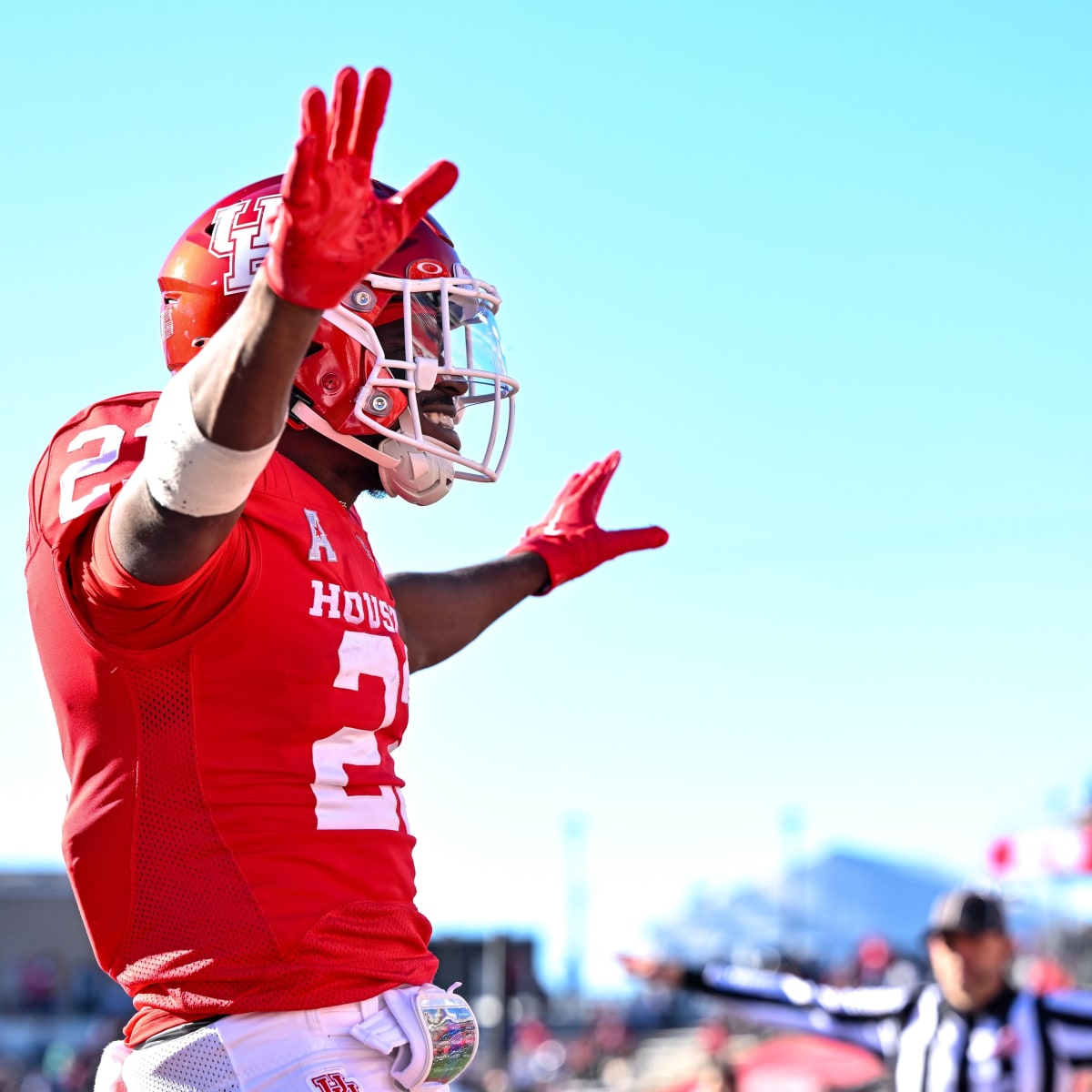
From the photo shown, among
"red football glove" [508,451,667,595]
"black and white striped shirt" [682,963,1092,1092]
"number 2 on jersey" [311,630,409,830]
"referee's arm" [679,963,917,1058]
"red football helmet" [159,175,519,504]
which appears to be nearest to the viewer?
"number 2 on jersey" [311,630,409,830]

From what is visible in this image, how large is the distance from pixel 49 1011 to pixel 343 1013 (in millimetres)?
22872

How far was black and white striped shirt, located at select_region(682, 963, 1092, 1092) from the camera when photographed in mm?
4891

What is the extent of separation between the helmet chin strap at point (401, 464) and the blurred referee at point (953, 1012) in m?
2.66

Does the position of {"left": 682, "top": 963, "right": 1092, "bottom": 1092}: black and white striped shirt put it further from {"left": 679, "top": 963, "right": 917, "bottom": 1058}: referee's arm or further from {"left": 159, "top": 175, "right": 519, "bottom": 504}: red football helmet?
{"left": 159, "top": 175, "right": 519, "bottom": 504}: red football helmet

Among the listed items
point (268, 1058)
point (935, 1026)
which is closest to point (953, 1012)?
point (935, 1026)

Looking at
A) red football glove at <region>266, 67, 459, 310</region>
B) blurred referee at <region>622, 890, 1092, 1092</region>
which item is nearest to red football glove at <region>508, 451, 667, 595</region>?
red football glove at <region>266, 67, 459, 310</region>

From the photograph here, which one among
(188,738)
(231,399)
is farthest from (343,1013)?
(231,399)

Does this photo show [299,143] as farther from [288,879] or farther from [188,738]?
[288,879]

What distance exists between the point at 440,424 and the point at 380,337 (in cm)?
19

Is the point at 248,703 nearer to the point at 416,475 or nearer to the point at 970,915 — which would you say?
the point at 416,475

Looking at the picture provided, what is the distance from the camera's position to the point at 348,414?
2.79 m

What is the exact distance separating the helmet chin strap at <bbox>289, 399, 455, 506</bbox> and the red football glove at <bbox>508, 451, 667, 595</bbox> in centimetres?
79

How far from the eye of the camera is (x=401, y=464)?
2848 millimetres

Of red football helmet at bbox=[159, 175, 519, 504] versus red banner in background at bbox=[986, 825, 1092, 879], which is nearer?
red football helmet at bbox=[159, 175, 519, 504]
